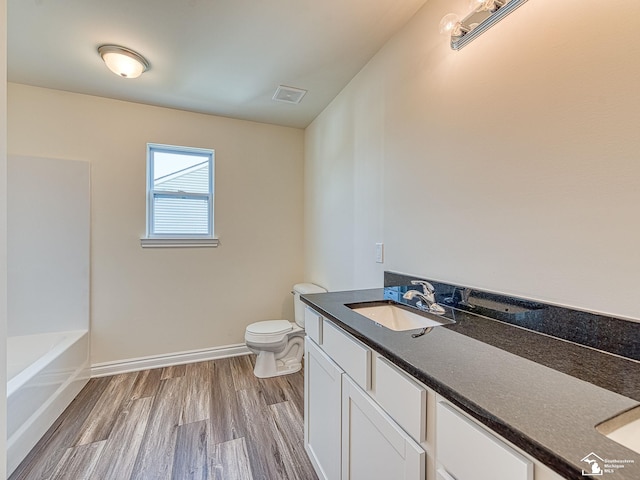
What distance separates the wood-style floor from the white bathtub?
0.07 m

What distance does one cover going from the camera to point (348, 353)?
111cm

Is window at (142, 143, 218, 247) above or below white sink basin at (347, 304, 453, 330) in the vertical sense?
above

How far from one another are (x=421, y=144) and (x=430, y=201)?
0.32 metres

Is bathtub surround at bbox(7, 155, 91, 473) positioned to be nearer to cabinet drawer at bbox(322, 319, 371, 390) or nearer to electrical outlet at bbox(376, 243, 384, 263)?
cabinet drawer at bbox(322, 319, 371, 390)

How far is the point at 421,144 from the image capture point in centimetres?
152

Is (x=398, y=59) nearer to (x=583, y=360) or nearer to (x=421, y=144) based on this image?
(x=421, y=144)

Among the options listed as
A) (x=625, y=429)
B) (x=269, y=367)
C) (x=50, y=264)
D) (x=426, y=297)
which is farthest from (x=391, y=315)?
(x=50, y=264)

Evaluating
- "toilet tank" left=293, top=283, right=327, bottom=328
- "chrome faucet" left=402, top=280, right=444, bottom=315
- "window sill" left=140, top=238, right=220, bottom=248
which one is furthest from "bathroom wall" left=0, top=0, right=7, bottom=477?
"toilet tank" left=293, top=283, right=327, bottom=328

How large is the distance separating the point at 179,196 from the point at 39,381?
67.2 inches

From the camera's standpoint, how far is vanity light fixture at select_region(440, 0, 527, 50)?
106 cm

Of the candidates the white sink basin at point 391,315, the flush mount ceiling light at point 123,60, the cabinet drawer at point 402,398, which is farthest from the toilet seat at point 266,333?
the flush mount ceiling light at point 123,60

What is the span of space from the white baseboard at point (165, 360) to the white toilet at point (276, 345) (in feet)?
1.55

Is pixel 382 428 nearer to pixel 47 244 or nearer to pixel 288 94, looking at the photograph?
pixel 288 94

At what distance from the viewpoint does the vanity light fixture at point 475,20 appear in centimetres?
106
